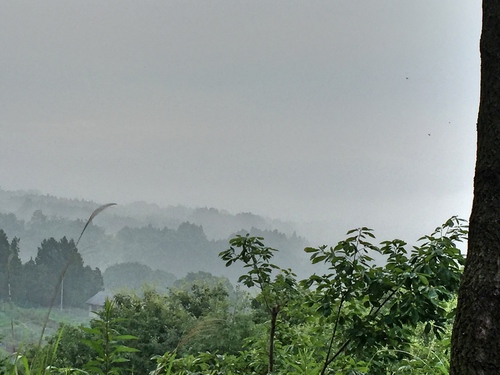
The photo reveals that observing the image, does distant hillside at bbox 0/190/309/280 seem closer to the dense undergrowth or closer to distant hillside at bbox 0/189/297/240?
distant hillside at bbox 0/189/297/240

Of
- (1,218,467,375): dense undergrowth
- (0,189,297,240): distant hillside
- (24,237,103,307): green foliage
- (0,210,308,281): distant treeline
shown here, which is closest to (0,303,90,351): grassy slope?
(1,218,467,375): dense undergrowth

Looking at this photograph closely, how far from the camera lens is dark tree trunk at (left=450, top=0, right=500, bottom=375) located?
3.47 ft

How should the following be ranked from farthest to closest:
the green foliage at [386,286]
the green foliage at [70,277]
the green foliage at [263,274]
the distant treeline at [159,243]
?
1. the distant treeline at [159,243]
2. the green foliage at [70,277]
3. the green foliage at [263,274]
4. the green foliage at [386,286]

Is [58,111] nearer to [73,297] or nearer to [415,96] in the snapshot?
[73,297]

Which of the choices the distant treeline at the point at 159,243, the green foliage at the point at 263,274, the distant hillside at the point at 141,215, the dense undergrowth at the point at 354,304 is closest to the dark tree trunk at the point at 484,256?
the dense undergrowth at the point at 354,304

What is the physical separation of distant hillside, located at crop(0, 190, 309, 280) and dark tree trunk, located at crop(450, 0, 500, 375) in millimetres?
10762

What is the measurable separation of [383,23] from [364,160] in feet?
10.8

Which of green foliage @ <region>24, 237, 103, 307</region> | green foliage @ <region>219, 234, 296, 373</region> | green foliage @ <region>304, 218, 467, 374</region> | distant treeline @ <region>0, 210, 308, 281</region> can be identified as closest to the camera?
green foliage @ <region>304, 218, 467, 374</region>

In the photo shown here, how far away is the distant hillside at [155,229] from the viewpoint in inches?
482

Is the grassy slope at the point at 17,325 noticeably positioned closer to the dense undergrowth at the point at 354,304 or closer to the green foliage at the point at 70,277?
the dense undergrowth at the point at 354,304

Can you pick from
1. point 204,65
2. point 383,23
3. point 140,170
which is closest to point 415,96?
point 383,23

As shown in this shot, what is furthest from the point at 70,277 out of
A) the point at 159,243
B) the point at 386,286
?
the point at 386,286

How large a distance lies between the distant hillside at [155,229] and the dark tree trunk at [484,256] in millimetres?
10762

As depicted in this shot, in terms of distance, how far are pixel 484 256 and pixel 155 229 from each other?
1261 centimetres
